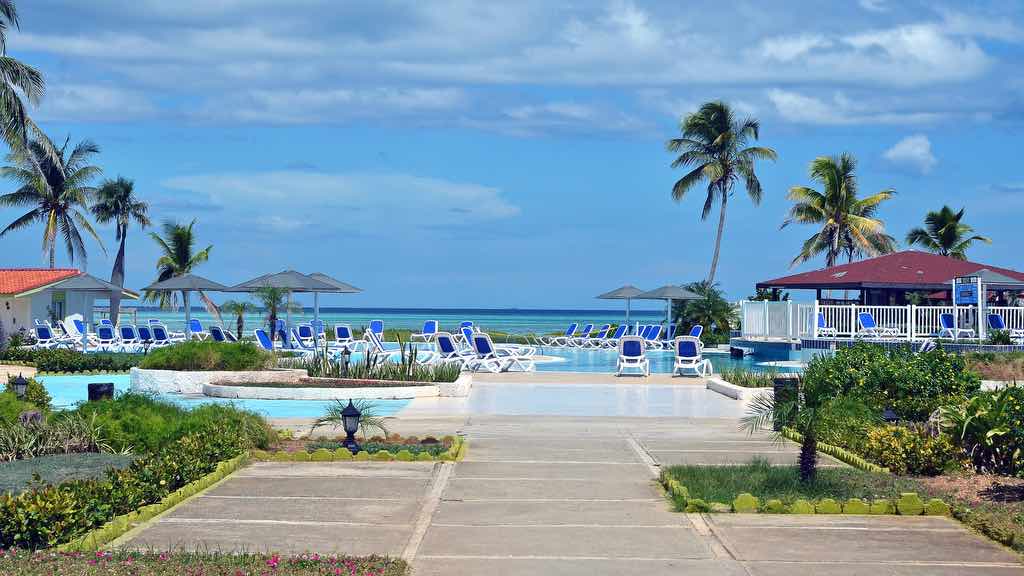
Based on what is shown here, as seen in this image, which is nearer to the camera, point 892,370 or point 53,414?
point 53,414

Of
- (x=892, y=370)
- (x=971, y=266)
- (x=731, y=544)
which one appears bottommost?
(x=731, y=544)

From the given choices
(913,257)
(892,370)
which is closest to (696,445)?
(892,370)

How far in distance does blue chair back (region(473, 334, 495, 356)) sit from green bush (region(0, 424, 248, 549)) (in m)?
13.1

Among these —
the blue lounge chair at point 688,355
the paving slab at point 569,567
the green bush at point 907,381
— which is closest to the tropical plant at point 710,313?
the blue lounge chair at point 688,355

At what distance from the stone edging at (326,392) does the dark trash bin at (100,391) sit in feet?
16.5

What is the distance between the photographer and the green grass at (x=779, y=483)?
8195 mm

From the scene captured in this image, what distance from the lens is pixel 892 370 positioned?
38.3 feet

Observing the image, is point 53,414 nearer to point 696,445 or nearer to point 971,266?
point 696,445

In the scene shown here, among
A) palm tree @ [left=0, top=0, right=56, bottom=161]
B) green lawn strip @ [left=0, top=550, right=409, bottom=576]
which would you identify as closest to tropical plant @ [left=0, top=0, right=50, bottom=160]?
palm tree @ [left=0, top=0, right=56, bottom=161]

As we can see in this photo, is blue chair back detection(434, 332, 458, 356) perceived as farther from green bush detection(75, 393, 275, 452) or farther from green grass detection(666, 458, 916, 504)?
green grass detection(666, 458, 916, 504)

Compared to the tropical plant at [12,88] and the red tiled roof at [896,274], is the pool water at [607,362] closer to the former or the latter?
the red tiled roof at [896,274]

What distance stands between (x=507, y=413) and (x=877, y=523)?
26.0ft

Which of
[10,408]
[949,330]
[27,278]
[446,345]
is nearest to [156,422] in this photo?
[10,408]

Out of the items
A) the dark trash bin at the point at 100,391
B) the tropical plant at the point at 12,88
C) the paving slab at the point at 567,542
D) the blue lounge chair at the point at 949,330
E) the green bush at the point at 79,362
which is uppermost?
the tropical plant at the point at 12,88
